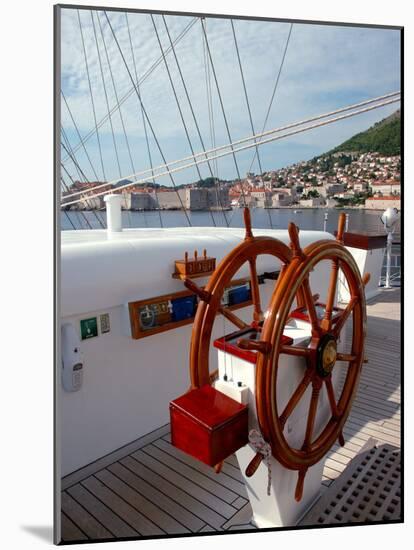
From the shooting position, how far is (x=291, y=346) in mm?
1340

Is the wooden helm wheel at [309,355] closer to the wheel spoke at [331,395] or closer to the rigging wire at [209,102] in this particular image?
the wheel spoke at [331,395]

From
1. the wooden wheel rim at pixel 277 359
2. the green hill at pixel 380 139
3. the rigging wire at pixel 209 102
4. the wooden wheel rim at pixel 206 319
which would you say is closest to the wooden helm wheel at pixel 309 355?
the wooden wheel rim at pixel 277 359

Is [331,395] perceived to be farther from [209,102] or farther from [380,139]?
[209,102]

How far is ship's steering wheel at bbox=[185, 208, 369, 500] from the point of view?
1223 millimetres

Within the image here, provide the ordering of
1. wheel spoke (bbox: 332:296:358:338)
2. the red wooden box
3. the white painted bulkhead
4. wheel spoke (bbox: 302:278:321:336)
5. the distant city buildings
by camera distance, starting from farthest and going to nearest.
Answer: the white painted bulkhead → the distant city buildings → wheel spoke (bbox: 332:296:358:338) → wheel spoke (bbox: 302:278:321:336) → the red wooden box

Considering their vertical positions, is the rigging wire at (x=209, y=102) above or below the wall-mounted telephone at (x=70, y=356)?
above

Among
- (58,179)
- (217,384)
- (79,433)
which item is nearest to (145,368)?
(79,433)

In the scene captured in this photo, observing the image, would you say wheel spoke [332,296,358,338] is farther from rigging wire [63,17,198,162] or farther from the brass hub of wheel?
rigging wire [63,17,198,162]

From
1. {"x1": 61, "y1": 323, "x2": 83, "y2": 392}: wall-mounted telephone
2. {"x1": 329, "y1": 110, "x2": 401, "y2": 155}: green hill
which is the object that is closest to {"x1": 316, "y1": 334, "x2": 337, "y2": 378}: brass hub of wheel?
{"x1": 329, "y1": 110, "x2": 401, "y2": 155}: green hill

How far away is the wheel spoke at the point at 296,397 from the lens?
4.44 feet

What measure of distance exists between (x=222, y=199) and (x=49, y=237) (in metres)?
0.88

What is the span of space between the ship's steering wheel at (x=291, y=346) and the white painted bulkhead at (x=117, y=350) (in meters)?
0.62

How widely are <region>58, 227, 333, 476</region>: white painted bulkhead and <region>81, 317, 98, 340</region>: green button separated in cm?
2
